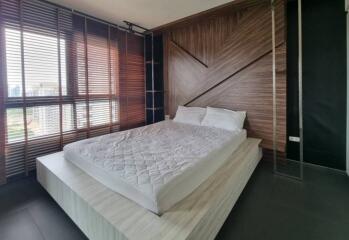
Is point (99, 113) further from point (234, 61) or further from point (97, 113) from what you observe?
point (234, 61)

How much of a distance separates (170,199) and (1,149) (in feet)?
7.72

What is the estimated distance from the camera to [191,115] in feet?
11.8

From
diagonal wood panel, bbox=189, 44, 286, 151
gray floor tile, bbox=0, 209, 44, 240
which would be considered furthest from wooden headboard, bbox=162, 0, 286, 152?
gray floor tile, bbox=0, 209, 44, 240

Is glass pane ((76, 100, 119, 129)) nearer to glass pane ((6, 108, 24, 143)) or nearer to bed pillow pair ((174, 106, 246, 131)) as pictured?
glass pane ((6, 108, 24, 143))

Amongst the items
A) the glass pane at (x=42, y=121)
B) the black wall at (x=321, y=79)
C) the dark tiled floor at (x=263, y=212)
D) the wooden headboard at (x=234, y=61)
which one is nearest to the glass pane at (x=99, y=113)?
the glass pane at (x=42, y=121)

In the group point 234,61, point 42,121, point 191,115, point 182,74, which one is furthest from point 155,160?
point 182,74

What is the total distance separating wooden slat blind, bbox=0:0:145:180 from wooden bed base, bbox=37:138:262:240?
0.85 metres

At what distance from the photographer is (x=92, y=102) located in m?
3.39

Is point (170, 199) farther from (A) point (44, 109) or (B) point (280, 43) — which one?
(B) point (280, 43)

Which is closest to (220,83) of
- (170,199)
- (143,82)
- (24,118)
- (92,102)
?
(143,82)

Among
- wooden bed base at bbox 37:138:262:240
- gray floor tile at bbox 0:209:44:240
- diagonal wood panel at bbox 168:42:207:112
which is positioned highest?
diagonal wood panel at bbox 168:42:207:112

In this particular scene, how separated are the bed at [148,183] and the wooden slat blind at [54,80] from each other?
0.66 meters

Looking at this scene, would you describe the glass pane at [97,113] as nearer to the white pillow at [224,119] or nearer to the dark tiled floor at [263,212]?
the dark tiled floor at [263,212]

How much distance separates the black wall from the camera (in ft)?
8.50
